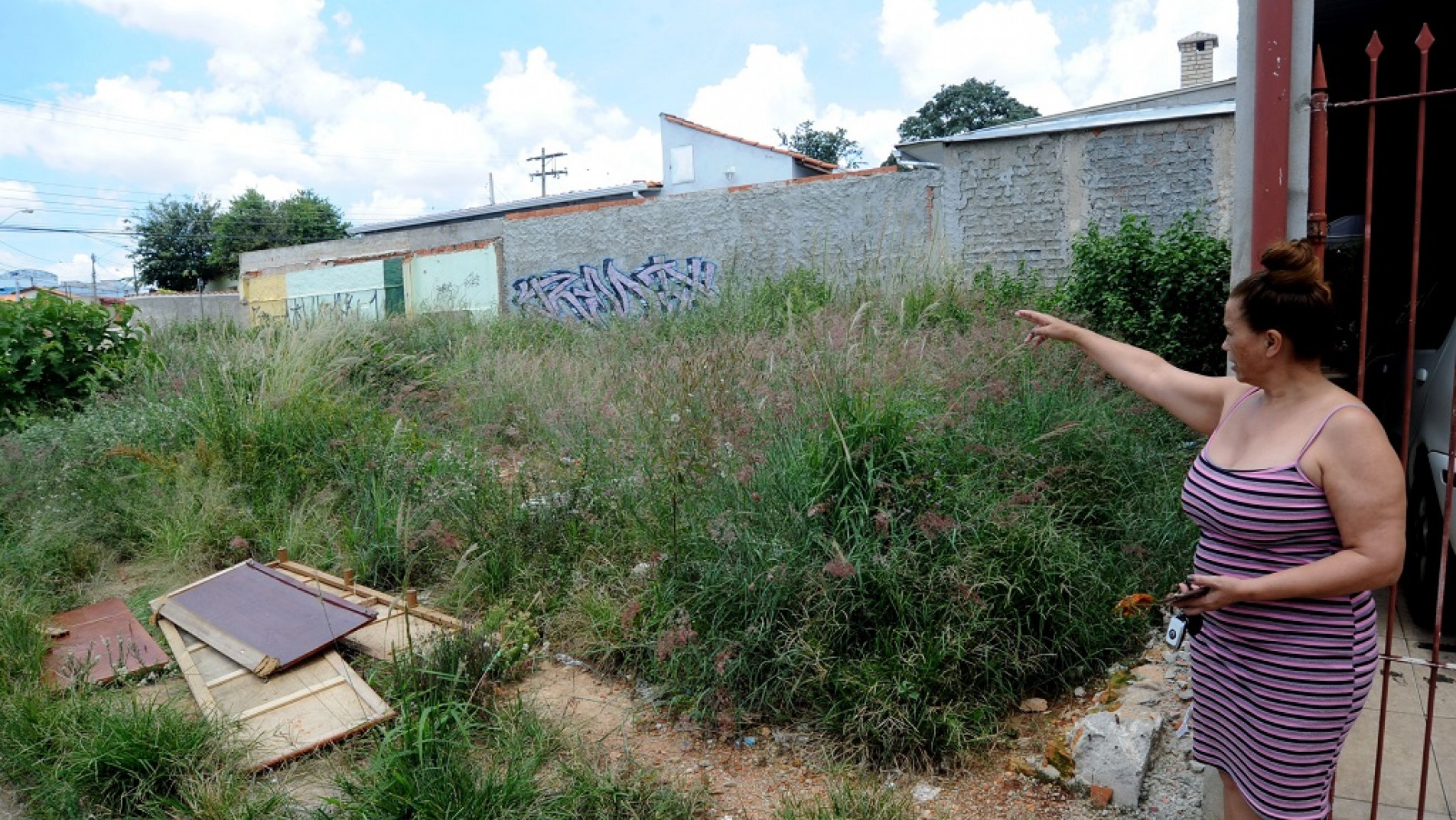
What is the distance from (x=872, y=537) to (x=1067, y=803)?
3.66 feet

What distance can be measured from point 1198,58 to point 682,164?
52.1 ft

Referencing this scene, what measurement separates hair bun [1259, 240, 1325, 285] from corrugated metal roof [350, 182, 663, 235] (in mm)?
29026

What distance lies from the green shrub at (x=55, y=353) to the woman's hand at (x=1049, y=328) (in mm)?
7869

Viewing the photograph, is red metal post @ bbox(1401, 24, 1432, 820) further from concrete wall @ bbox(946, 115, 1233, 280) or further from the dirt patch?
concrete wall @ bbox(946, 115, 1233, 280)

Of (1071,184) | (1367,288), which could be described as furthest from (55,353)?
(1071,184)

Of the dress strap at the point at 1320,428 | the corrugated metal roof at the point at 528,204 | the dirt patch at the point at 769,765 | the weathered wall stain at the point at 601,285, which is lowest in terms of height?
the dirt patch at the point at 769,765

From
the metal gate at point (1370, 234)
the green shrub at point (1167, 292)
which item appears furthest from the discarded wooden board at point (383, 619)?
the green shrub at point (1167, 292)

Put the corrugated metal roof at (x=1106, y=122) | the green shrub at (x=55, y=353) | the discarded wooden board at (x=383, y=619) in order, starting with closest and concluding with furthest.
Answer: the discarded wooden board at (x=383, y=619), the green shrub at (x=55, y=353), the corrugated metal roof at (x=1106, y=122)

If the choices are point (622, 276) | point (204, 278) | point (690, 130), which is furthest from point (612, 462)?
point (204, 278)

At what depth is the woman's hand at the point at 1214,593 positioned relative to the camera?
74.6 inches

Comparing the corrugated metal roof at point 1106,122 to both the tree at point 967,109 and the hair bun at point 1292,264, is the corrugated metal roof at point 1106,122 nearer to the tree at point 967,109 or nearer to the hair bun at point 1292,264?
the hair bun at point 1292,264

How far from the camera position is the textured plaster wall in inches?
390

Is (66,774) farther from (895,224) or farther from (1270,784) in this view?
(895,224)

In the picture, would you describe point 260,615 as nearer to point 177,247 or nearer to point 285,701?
point 285,701
